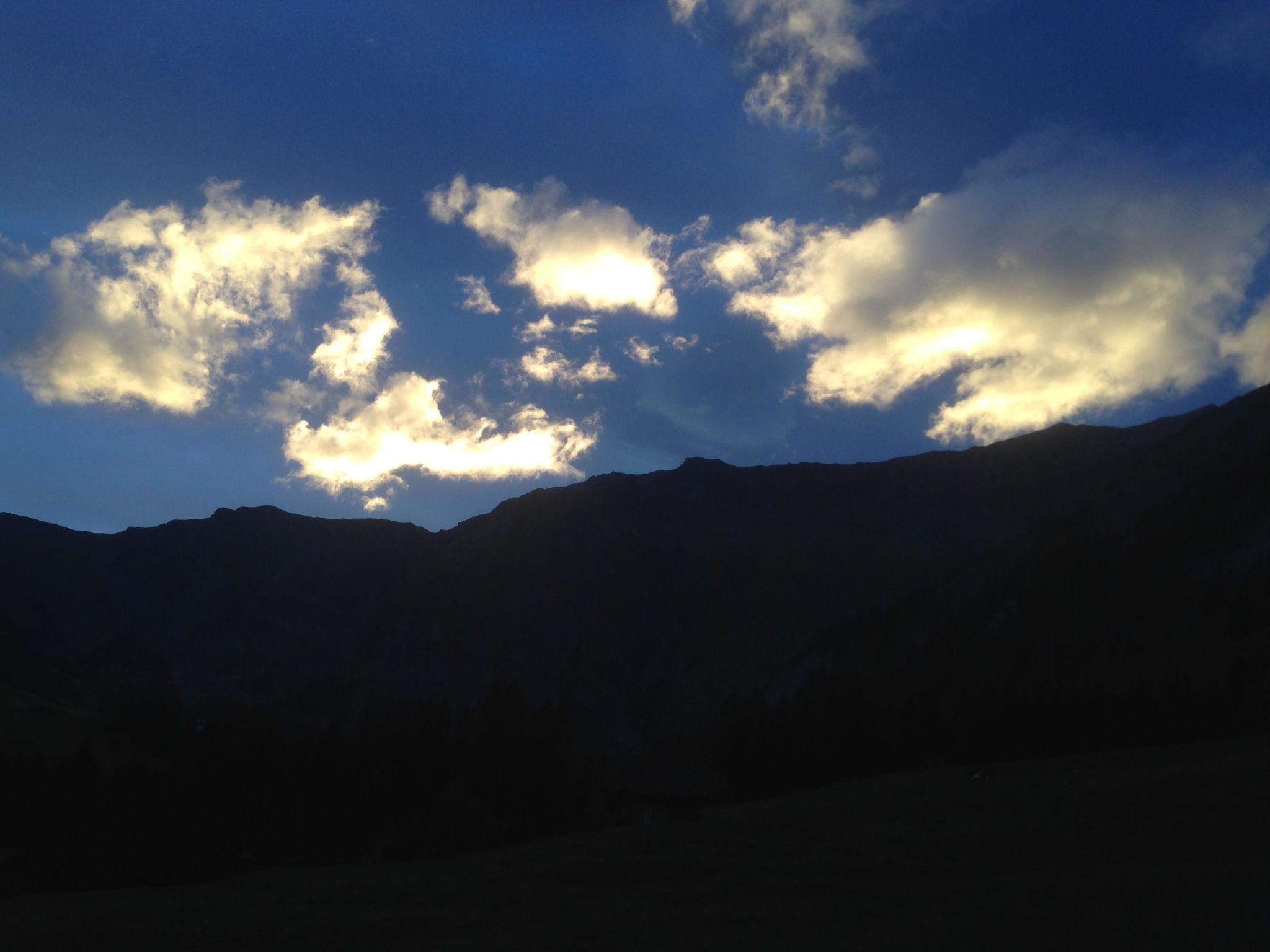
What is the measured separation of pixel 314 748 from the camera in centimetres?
6406

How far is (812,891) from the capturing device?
21.9m

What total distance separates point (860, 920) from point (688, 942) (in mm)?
3532

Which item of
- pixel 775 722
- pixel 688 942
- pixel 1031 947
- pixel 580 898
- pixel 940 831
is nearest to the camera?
pixel 1031 947

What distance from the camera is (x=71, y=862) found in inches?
2071

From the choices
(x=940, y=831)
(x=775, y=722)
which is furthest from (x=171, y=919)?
(x=775, y=722)

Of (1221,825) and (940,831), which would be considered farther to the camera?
(940,831)

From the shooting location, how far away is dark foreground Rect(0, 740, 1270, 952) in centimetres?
1761

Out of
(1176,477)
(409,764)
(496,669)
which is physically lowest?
(409,764)

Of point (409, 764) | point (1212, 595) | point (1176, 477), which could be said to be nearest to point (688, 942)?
point (409, 764)

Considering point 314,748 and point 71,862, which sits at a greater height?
point 314,748

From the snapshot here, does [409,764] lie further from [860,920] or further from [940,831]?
[860,920]

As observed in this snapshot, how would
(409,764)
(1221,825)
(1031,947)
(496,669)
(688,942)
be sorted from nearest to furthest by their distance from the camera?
(1031,947) → (688,942) → (1221,825) → (409,764) → (496,669)

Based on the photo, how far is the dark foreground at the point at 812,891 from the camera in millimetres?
17609

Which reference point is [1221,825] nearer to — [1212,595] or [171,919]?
[171,919]
